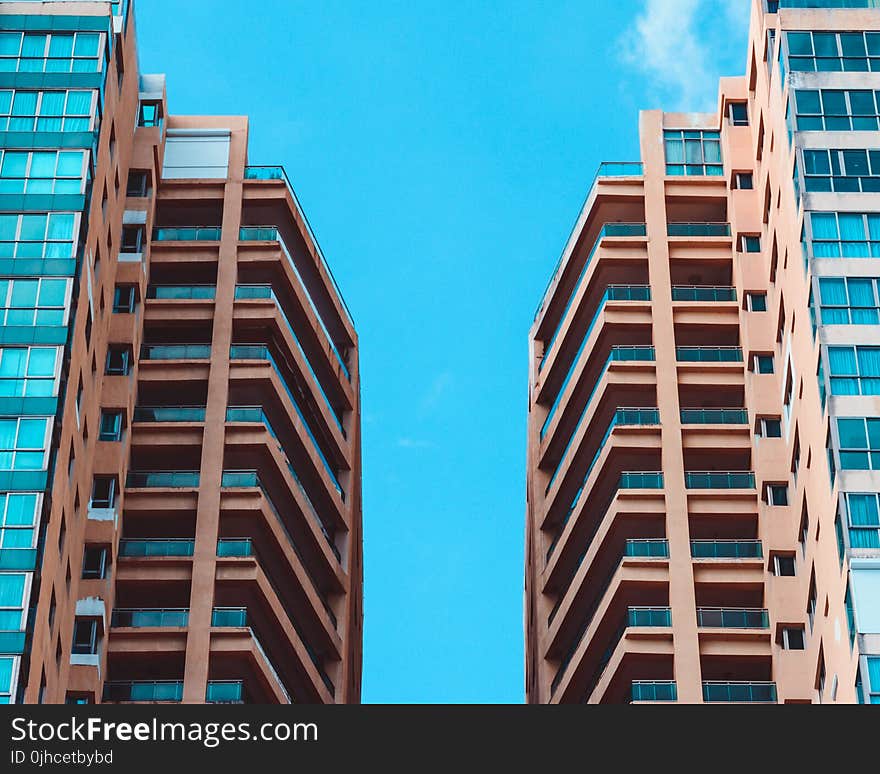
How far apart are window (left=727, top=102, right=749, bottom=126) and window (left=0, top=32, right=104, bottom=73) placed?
100 feet

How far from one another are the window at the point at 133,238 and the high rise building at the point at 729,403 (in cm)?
2049

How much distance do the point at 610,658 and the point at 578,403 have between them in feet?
47.5

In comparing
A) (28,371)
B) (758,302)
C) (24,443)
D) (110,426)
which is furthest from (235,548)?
(758,302)

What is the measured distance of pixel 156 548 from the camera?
8950 centimetres

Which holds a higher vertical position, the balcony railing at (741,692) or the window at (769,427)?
the window at (769,427)

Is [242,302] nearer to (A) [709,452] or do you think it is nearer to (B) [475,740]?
(A) [709,452]

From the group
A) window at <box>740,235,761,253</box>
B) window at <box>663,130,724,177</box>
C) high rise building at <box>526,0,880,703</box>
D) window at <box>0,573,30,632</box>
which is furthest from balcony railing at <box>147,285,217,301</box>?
window at <box>0,573,30,632</box>

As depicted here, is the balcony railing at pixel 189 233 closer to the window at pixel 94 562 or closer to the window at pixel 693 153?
the window at pixel 94 562

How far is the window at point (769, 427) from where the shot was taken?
3629 inches

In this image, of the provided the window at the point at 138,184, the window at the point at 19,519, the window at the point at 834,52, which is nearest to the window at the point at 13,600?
the window at the point at 19,519

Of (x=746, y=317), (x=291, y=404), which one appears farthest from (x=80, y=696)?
(x=746, y=317)

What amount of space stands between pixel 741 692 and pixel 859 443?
41.7 ft

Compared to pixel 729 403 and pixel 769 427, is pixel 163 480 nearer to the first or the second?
pixel 729 403

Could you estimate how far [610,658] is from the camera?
9062cm
